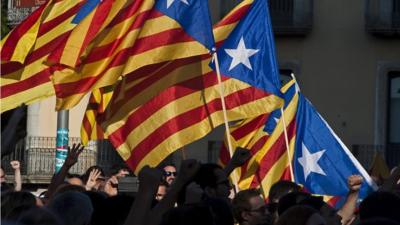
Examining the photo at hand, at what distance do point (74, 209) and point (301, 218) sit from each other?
114 cm

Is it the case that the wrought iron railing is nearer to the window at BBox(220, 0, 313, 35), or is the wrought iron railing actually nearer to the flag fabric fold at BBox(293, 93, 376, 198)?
the window at BBox(220, 0, 313, 35)

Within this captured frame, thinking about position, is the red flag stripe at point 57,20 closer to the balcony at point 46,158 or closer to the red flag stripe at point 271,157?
the red flag stripe at point 271,157

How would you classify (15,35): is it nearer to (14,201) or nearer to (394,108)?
(14,201)

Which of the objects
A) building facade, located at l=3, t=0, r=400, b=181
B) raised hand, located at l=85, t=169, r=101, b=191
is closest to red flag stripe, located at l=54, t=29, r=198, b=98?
raised hand, located at l=85, t=169, r=101, b=191

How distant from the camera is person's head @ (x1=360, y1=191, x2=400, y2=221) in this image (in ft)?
24.7

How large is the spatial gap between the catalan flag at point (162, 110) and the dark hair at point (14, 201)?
5133mm

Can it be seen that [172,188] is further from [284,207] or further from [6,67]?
[6,67]

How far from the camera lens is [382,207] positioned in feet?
24.8

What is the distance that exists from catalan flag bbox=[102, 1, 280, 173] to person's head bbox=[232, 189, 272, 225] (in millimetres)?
3130

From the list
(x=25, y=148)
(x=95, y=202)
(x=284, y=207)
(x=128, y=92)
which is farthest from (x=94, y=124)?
(x=25, y=148)

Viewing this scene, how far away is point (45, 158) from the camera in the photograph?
31203 millimetres

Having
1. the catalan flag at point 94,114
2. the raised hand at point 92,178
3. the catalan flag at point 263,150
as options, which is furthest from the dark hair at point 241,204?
the catalan flag at point 263,150

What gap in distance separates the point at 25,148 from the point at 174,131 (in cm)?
1880

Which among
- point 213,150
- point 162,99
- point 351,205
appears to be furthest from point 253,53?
point 213,150
